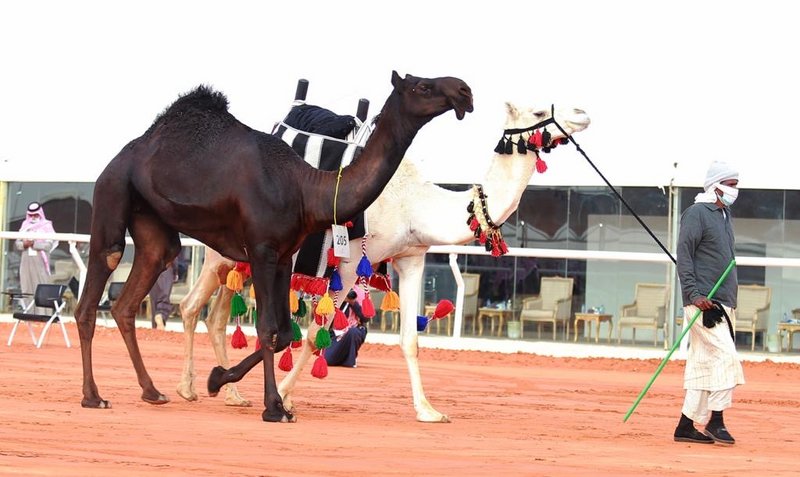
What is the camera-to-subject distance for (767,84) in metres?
25.1

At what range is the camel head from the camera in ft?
35.1

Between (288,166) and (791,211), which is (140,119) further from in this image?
(288,166)

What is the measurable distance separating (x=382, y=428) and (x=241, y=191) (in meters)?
2.08

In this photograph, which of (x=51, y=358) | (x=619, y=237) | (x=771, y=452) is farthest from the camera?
(x=619, y=237)

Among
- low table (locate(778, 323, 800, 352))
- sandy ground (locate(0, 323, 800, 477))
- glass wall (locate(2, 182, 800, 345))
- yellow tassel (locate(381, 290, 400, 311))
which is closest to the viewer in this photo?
sandy ground (locate(0, 323, 800, 477))

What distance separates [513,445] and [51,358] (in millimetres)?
9239

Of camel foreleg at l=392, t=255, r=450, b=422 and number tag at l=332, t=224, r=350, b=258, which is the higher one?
number tag at l=332, t=224, r=350, b=258

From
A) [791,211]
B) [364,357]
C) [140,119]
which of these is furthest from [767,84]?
[140,119]

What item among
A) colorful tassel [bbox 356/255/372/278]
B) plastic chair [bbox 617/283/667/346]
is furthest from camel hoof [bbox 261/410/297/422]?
plastic chair [bbox 617/283/667/346]

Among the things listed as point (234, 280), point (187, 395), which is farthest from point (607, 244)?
point (234, 280)

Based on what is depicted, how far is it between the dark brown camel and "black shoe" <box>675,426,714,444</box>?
9.46ft

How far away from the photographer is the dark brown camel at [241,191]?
10.8 metres

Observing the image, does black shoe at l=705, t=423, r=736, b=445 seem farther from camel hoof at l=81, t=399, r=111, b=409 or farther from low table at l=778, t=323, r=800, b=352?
low table at l=778, t=323, r=800, b=352

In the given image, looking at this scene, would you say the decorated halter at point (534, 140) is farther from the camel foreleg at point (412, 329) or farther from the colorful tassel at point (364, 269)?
the colorful tassel at point (364, 269)
